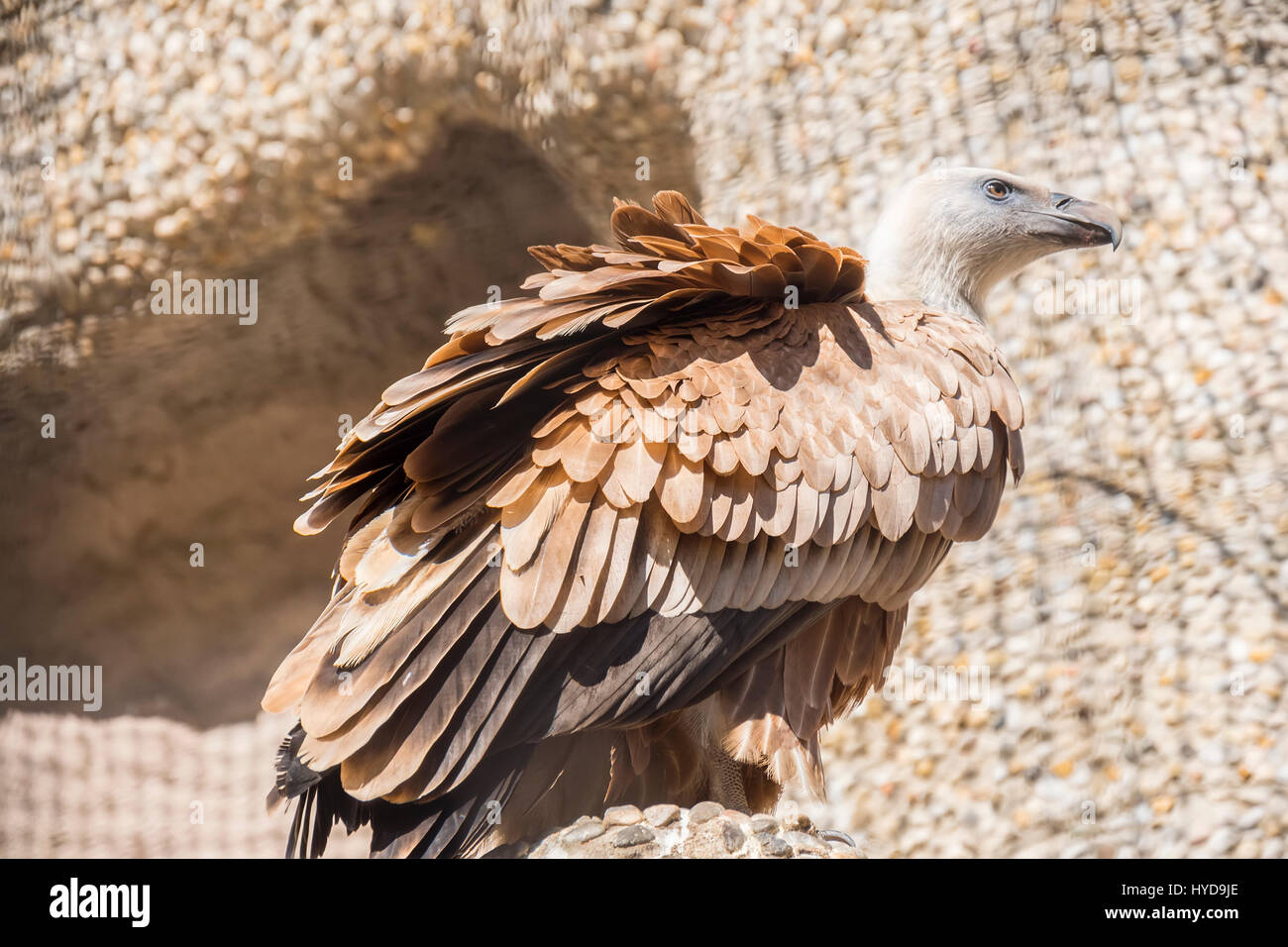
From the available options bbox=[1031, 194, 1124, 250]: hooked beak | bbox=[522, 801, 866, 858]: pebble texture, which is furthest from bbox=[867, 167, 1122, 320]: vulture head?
bbox=[522, 801, 866, 858]: pebble texture

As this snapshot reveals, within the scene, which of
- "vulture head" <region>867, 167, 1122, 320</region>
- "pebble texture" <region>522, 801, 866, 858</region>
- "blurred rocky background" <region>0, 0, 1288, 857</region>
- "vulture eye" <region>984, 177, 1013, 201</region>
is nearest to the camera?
"pebble texture" <region>522, 801, 866, 858</region>

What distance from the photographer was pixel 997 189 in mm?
3596

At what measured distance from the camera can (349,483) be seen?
279 cm

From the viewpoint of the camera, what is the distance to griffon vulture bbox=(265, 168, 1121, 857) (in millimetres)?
2561

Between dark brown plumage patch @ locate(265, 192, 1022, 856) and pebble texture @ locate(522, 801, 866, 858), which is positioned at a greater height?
dark brown plumage patch @ locate(265, 192, 1022, 856)

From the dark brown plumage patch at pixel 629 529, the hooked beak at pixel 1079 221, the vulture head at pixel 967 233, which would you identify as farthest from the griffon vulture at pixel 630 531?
the hooked beak at pixel 1079 221

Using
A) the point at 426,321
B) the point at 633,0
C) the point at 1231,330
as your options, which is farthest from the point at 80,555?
the point at 1231,330

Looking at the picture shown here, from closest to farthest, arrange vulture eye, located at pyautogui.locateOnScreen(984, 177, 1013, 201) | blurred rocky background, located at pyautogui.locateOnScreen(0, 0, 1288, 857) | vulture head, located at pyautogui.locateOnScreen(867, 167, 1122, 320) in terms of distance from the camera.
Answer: vulture head, located at pyautogui.locateOnScreen(867, 167, 1122, 320) → vulture eye, located at pyautogui.locateOnScreen(984, 177, 1013, 201) → blurred rocky background, located at pyautogui.locateOnScreen(0, 0, 1288, 857)

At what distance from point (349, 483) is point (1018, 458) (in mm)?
1531

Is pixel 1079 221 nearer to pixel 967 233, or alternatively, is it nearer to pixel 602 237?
pixel 967 233

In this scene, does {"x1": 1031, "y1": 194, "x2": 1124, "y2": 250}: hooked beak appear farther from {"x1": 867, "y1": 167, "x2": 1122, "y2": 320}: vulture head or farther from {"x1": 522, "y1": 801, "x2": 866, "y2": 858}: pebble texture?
{"x1": 522, "y1": 801, "x2": 866, "y2": 858}: pebble texture

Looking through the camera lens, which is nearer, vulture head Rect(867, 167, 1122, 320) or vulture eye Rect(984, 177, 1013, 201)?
vulture head Rect(867, 167, 1122, 320)

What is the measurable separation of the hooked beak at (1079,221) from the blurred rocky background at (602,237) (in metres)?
1.64

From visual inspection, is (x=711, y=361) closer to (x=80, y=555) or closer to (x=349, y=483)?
(x=349, y=483)
